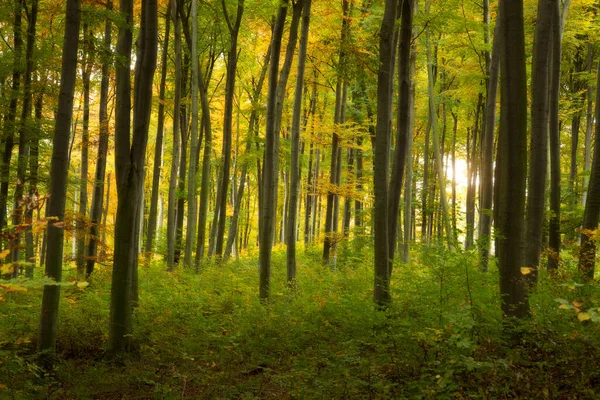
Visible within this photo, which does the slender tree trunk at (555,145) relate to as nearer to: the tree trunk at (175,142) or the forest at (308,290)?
the forest at (308,290)

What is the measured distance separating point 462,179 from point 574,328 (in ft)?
89.7

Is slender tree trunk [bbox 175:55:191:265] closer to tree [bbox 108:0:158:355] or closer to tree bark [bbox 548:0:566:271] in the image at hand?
tree [bbox 108:0:158:355]

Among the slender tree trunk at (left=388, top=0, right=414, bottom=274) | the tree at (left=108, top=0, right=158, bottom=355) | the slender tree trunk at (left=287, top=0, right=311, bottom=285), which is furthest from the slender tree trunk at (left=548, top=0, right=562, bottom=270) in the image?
the tree at (left=108, top=0, right=158, bottom=355)

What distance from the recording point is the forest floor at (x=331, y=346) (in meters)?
4.14

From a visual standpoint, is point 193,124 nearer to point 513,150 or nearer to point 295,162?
point 295,162

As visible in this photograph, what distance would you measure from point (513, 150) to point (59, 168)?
18.1ft

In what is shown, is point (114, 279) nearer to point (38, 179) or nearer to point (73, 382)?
point (73, 382)

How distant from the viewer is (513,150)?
4.89 meters

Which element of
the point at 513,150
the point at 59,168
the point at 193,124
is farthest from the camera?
the point at 193,124

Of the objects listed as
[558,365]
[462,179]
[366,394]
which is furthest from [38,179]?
[462,179]

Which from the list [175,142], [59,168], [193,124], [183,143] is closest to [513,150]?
[59,168]

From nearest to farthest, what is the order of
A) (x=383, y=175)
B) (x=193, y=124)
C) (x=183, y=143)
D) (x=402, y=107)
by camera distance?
(x=383, y=175) → (x=402, y=107) → (x=193, y=124) → (x=183, y=143)

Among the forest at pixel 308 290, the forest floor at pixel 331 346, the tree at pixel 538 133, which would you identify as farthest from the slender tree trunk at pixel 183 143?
the tree at pixel 538 133

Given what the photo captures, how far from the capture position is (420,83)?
2041 cm
